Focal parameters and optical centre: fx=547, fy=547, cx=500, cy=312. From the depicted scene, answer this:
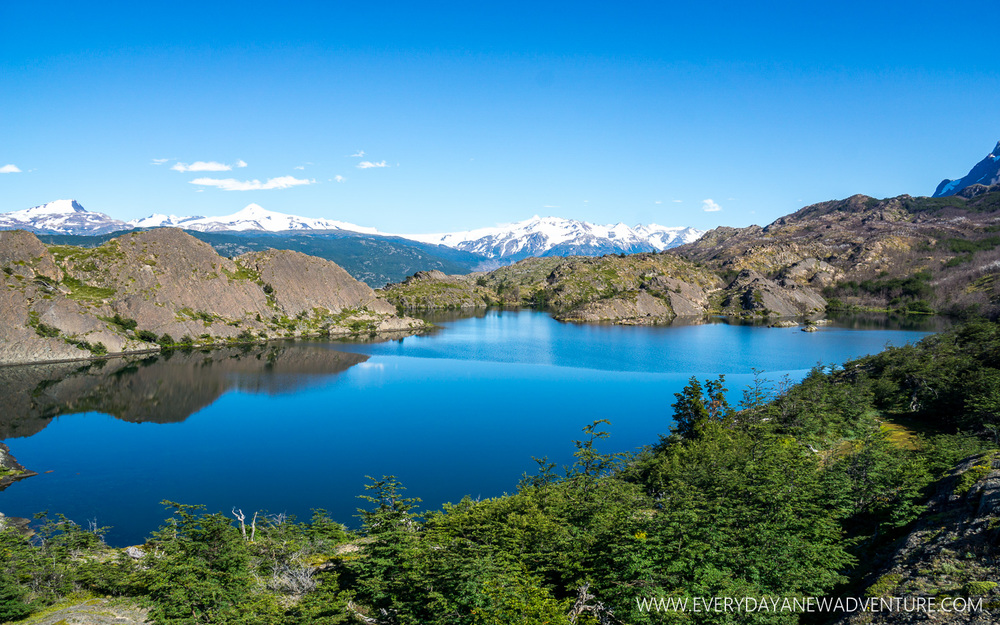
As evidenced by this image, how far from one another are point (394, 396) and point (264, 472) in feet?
108

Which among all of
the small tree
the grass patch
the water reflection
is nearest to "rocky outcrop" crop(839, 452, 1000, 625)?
the small tree

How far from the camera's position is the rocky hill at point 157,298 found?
114125 mm

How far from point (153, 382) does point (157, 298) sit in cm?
5069

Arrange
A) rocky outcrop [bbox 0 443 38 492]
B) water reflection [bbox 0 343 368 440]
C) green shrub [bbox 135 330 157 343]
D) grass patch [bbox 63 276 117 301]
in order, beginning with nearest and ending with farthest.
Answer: rocky outcrop [bbox 0 443 38 492]
water reflection [bbox 0 343 368 440]
grass patch [bbox 63 276 117 301]
green shrub [bbox 135 330 157 343]

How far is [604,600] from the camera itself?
21734 mm

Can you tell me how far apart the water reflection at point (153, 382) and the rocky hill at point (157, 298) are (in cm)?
949

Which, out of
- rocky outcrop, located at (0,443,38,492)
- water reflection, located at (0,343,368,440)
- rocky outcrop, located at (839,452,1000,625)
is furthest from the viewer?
water reflection, located at (0,343,368,440)

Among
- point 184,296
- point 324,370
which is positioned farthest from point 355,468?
point 184,296

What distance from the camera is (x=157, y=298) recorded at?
13588cm

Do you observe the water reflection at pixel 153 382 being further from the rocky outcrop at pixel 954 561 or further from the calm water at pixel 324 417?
the rocky outcrop at pixel 954 561

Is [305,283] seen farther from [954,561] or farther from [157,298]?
[954,561]

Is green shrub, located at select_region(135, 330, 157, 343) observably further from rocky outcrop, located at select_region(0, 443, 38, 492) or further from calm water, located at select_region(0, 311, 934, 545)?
rocky outcrop, located at select_region(0, 443, 38, 492)

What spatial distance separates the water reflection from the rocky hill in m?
9.49

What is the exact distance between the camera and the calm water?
48.9 m
